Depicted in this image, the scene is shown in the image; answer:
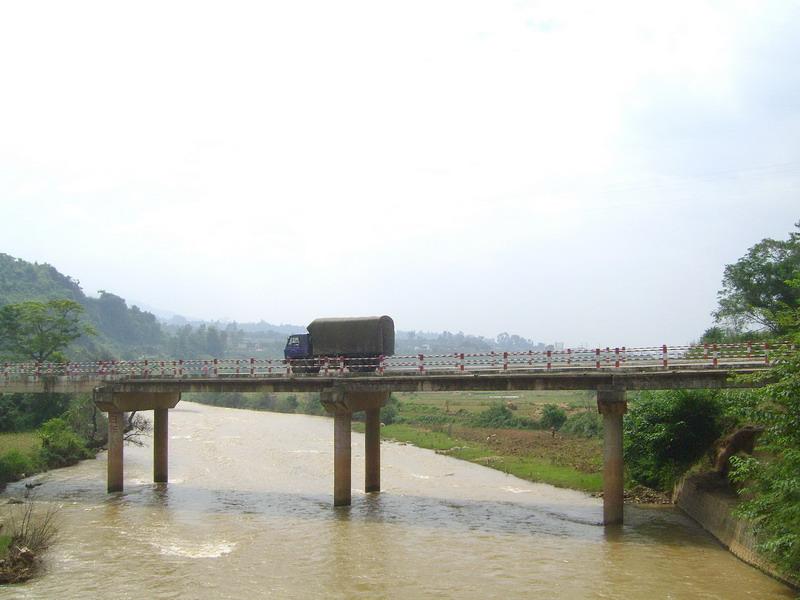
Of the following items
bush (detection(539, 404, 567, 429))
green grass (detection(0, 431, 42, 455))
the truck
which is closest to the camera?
the truck

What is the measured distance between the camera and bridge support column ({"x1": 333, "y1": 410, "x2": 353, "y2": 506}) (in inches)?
1438

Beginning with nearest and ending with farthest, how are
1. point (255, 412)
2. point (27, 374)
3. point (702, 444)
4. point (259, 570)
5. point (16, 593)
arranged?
point (16, 593), point (259, 570), point (702, 444), point (27, 374), point (255, 412)

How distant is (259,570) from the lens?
1041 inches

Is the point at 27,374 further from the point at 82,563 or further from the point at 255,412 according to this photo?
the point at 255,412

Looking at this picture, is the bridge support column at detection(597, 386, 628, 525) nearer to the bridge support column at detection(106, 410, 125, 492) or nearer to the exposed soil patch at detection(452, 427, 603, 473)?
the exposed soil patch at detection(452, 427, 603, 473)

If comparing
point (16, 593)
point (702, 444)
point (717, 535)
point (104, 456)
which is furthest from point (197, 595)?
point (104, 456)

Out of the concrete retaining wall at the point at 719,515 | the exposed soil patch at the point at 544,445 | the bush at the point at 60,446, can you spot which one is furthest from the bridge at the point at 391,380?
the exposed soil patch at the point at 544,445

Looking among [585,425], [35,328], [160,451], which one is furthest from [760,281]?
[35,328]

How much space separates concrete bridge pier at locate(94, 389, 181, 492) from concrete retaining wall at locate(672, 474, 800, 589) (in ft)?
89.9

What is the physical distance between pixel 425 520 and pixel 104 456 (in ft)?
107

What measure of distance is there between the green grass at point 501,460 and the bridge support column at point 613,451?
9399mm

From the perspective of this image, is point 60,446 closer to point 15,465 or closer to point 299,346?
point 15,465

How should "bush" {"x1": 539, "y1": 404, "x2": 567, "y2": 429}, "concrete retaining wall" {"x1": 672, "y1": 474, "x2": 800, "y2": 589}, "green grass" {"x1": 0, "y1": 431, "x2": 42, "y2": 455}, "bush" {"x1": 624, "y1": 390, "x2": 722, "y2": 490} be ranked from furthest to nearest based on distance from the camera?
1. "bush" {"x1": 539, "y1": 404, "x2": 567, "y2": 429}
2. "green grass" {"x1": 0, "y1": 431, "x2": 42, "y2": 455}
3. "bush" {"x1": 624, "y1": 390, "x2": 722, "y2": 490}
4. "concrete retaining wall" {"x1": 672, "y1": 474, "x2": 800, "y2": 589}

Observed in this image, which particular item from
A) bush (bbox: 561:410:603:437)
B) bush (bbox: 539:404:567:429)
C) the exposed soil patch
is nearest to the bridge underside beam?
the exposed soil patch
